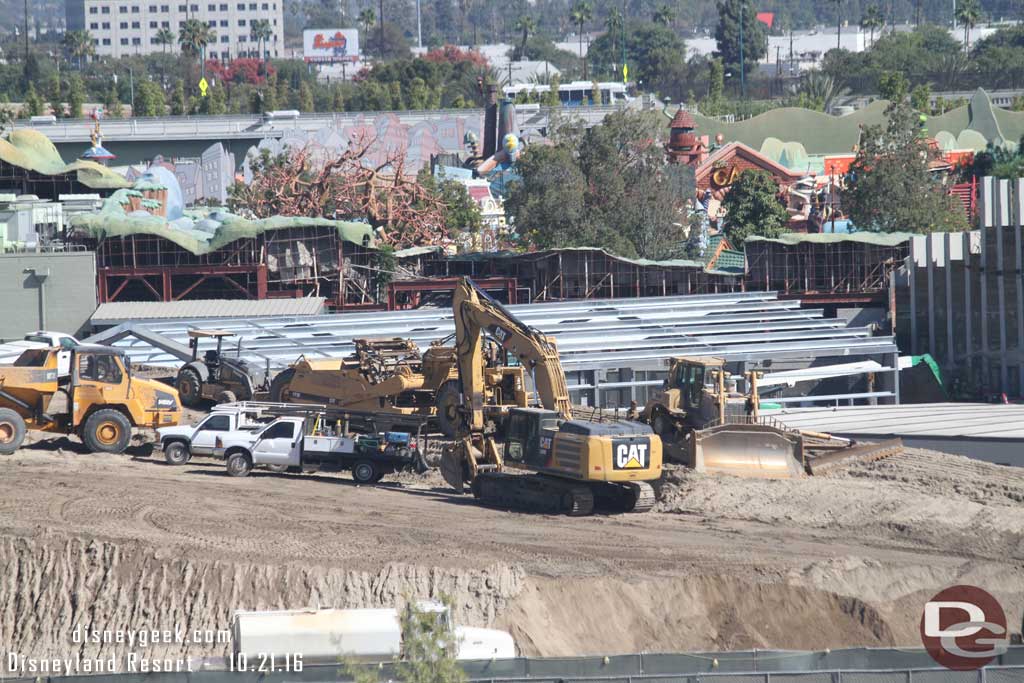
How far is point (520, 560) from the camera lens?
24750 mm

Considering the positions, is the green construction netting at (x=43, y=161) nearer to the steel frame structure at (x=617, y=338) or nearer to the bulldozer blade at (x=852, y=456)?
the steel frame structure at (x=617, y=338)

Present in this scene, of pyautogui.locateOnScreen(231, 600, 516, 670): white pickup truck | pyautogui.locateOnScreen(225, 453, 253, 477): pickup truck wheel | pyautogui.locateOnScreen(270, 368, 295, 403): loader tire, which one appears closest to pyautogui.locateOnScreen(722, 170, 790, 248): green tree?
pyautogui.locateOnScreen(270, 368, 295, 403): loader tire

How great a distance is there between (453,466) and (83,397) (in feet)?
28.2

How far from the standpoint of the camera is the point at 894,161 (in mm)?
76500

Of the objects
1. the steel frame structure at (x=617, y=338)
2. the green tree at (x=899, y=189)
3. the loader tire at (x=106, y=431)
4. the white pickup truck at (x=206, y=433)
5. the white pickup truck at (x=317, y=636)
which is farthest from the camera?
the green tree at (x=899, y=189)

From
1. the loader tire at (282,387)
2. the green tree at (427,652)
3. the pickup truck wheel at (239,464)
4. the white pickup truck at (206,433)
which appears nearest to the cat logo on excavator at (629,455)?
the pickup truck wheel at (239,464)

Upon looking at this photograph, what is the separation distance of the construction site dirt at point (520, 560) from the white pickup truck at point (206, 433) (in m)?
2.07

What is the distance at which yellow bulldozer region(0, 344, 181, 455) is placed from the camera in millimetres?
32188

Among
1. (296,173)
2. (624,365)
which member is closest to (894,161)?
(296,173)

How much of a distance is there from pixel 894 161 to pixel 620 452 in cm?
5336

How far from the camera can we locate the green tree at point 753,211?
7831 centimetres

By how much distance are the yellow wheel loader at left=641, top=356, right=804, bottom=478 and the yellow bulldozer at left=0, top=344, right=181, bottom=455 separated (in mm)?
11707

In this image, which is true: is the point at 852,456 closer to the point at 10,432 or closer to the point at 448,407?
the point at 448,407

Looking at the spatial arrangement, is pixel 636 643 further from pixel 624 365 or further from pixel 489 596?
pixel 624 365
